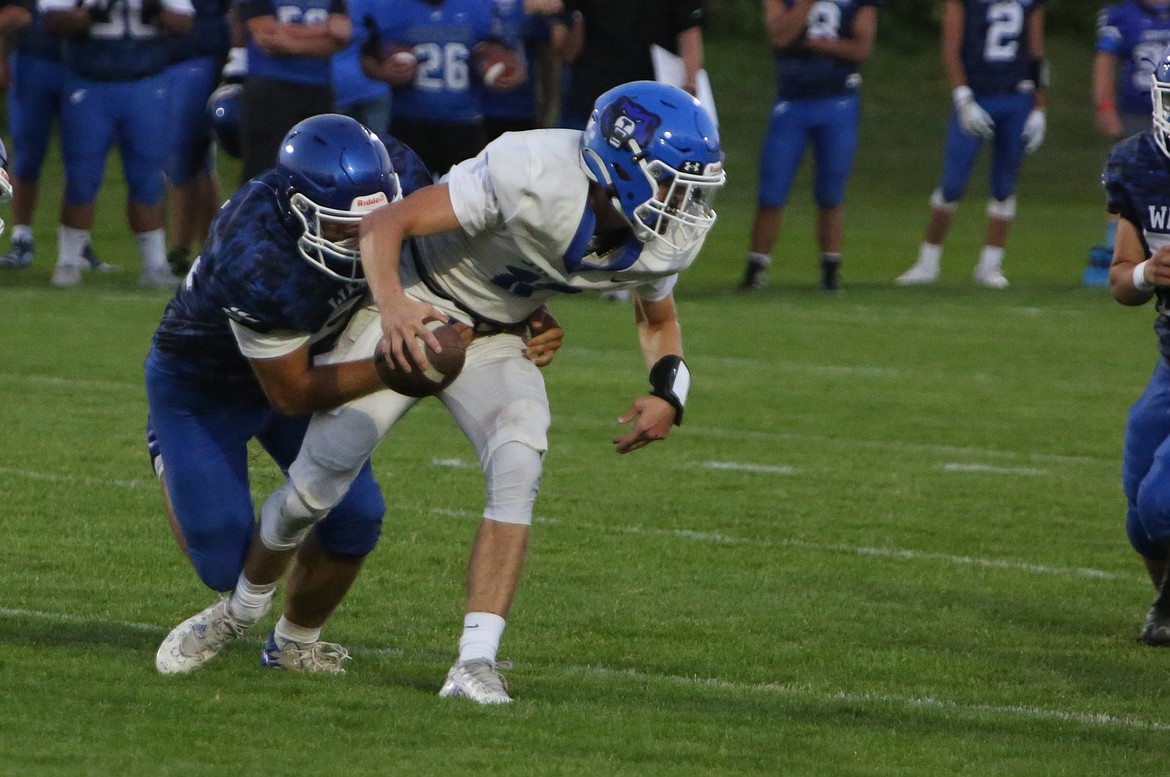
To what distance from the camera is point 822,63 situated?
1120cm

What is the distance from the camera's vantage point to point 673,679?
4.27 m

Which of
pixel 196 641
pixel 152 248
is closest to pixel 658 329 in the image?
pixel 196 641

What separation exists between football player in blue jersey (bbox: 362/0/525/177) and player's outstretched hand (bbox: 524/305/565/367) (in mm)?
5936

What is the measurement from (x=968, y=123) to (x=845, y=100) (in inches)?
38.3

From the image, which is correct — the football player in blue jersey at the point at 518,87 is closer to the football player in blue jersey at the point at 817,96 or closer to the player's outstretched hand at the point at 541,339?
the football player in blue jersey at the point at 817,96

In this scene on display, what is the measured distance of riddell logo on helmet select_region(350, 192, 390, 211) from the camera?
3.90 m

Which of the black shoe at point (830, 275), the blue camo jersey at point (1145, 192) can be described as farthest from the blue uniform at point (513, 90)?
the blue camo jersey at point (1145, 192)

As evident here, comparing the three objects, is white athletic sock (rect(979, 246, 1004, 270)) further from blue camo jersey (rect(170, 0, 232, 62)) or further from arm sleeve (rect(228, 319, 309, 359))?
arm sleeve (rect(228, 319, 309, 359))

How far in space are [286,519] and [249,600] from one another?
0.26 meters

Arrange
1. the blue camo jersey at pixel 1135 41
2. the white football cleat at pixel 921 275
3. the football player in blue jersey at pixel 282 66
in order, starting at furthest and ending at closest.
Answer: the white football cleat at pixel 921 275
the blue camo jersey at pixel 1135 41
the football player in blue jersey at pixel 282 66

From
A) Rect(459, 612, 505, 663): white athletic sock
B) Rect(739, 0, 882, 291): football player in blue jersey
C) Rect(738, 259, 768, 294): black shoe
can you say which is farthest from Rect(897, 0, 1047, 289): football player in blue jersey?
Rect(459, 612, 505, 663): white athletic sock

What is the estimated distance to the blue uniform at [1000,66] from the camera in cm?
1198

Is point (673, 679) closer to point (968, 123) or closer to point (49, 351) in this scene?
point (49, 351)

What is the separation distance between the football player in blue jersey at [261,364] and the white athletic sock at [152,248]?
646 centimetres
